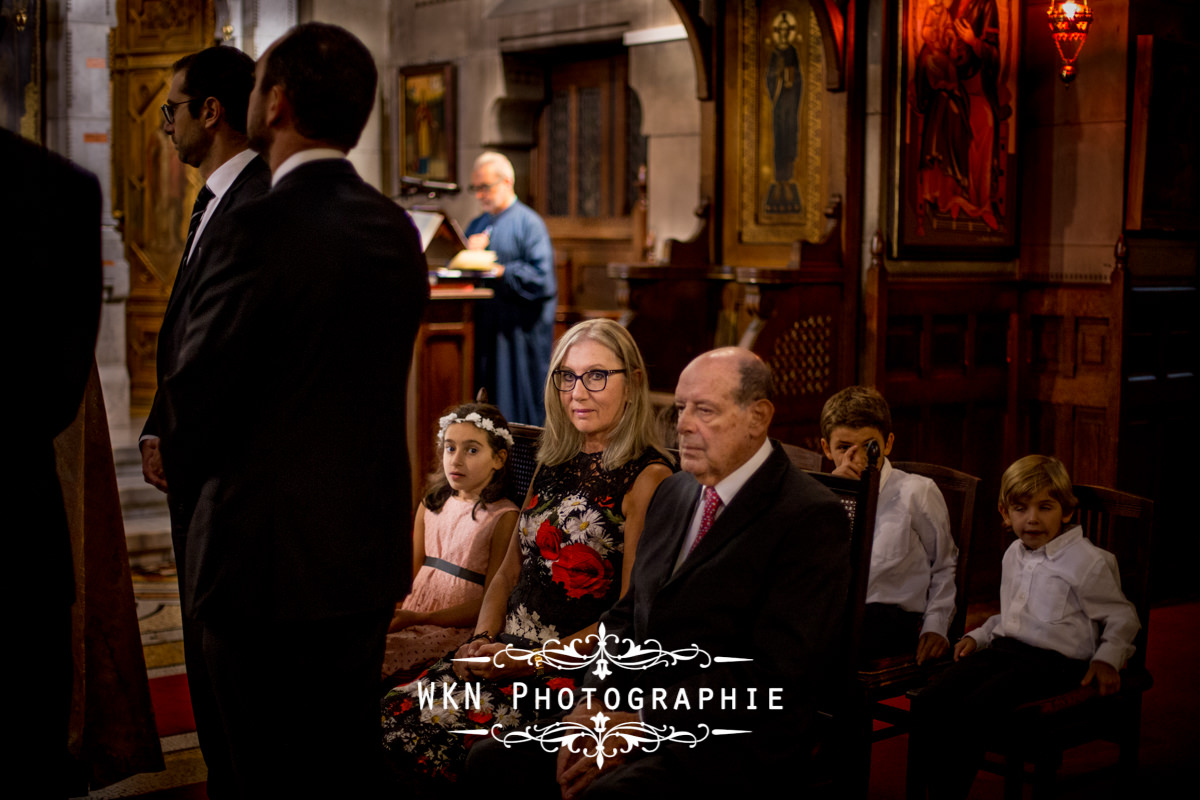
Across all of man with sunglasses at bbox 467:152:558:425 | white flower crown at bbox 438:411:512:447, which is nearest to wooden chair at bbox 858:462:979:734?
white flower crown at bbox 438:411:512:447

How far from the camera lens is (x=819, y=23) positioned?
16.2 ft

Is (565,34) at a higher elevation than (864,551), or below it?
higher

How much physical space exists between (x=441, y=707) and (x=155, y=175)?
8.18 m

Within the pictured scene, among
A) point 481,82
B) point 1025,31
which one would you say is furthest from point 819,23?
point 481,82

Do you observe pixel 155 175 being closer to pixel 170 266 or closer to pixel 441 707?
pixel 170 266

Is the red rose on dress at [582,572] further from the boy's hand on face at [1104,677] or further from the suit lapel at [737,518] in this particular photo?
the boy's hand on face at [1104,677]

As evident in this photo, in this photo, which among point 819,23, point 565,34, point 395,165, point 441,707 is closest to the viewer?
point 441,707

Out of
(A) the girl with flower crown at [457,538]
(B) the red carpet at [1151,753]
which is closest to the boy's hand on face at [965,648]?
(B) the red carpet at [1151,753]

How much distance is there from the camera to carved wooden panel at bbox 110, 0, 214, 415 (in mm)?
9688

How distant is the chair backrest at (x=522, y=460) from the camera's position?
317 cm

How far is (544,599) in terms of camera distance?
2.70 meters

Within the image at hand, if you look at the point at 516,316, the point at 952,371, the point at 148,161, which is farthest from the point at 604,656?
the point at 148,161

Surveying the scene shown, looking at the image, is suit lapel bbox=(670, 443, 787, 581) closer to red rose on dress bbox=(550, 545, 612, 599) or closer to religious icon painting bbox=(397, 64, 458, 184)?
red rose on dress bbox=(550, 545, 612, 599)

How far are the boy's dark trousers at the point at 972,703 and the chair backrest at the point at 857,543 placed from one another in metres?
0.41
